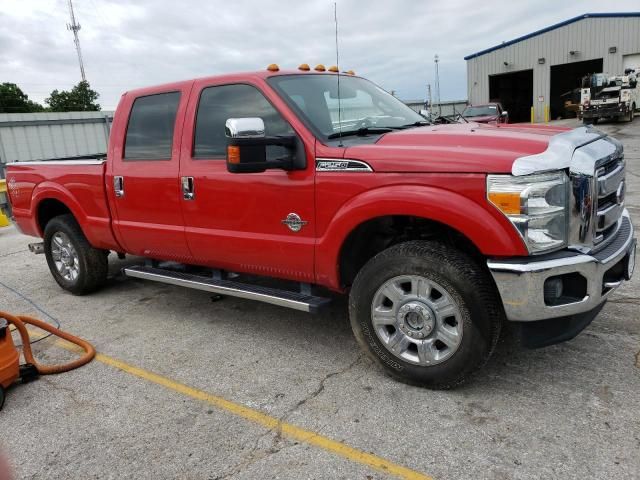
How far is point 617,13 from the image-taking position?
3075 cm

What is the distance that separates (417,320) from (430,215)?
2.08 ft

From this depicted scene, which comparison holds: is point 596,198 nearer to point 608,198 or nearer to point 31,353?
point 608,198

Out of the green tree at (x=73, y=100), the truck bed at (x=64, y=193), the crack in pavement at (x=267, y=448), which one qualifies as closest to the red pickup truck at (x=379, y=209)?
the truck bed at (x=64, y=193)

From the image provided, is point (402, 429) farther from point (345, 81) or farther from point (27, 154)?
point (27, 154)

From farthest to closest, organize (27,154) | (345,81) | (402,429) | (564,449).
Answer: (27,154)
(345,81)
(402,429)
(564,449)

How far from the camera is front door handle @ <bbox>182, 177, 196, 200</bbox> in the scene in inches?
159

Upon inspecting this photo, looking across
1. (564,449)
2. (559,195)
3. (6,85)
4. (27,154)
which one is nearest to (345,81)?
(559,195)

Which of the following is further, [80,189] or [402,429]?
[80,189]

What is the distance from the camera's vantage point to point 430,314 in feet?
9.93

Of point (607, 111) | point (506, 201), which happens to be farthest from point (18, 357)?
point (607, 111)

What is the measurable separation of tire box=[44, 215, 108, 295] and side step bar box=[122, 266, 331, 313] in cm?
68

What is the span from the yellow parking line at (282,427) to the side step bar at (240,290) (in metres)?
0.77

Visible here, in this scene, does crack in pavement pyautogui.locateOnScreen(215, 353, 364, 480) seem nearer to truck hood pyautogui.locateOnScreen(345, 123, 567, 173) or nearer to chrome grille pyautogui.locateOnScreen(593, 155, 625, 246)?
truck hood pyautogui.locateOnScreen(345, 123, 567, 173)

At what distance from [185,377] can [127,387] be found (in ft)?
1.21
